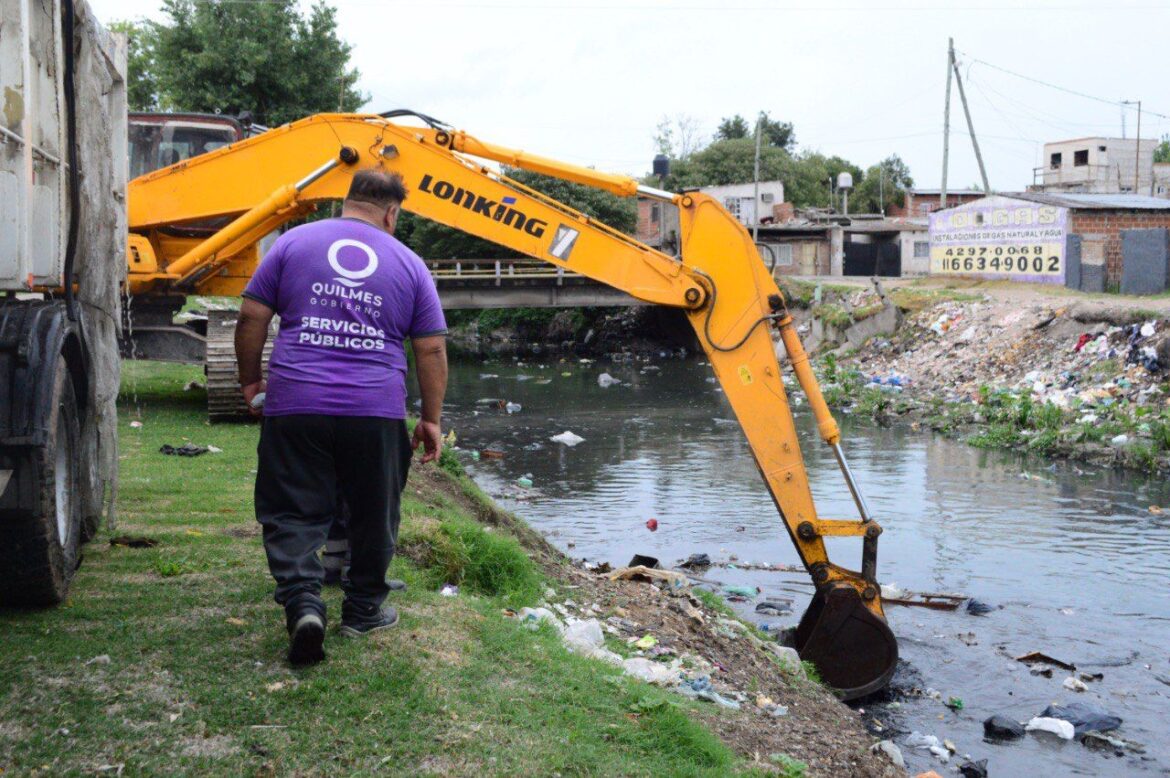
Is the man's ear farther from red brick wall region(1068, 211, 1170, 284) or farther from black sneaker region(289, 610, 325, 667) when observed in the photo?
red brick wall region(1068, 211, 1170, 284)

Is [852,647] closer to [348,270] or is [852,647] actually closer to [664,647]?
[664,647]

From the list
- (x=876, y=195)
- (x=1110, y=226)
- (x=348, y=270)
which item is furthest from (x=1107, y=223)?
(x=876, y=195)

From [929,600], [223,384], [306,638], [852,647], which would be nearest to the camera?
[306,638]

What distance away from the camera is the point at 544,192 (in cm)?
4309

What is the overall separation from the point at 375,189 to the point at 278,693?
1959 millimetres

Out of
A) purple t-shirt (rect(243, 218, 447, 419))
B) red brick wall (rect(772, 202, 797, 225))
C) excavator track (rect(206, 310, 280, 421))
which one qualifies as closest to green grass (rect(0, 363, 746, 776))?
purple t-shirt (rect(243, 218, 447, 419))

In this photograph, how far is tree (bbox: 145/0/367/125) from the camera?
34344 millimetres

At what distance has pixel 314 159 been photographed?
9914 millimetres

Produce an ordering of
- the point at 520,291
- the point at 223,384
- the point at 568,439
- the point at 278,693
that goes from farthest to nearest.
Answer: the point at 520,291
the point at 568,439
the point at 223,384
the point at 278,693

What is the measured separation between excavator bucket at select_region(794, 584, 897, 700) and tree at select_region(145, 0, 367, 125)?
1168 inches

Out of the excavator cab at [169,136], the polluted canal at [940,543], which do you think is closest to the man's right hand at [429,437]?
the polluted canal at [940,543]

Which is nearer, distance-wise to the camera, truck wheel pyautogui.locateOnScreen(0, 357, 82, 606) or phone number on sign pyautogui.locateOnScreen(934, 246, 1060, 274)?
truck wheel pyautogui.locateOnScreen(0, 357, 82, 606)

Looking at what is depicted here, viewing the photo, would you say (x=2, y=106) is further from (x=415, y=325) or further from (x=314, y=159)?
(x=314, y=159)

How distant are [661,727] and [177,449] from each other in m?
6.59
